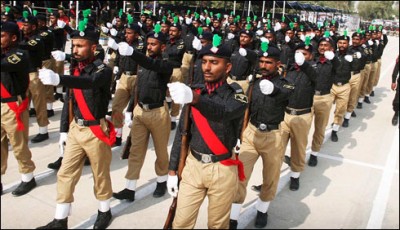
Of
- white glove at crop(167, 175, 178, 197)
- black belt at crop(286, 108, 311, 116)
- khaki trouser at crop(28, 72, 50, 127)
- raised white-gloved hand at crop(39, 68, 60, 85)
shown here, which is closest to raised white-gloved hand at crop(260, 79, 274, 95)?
white glove at crop(167, 175, 178, 197)

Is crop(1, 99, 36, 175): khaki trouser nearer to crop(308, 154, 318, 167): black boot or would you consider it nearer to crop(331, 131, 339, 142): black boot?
crop(308, 154, 318, 167): black boot

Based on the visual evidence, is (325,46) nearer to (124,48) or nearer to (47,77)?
(124,48)

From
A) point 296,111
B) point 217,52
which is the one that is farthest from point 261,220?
point 217,52

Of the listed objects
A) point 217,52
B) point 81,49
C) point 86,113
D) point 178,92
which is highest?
point 217,52

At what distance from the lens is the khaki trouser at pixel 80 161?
13.9 feet

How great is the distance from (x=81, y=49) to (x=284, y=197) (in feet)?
11.6

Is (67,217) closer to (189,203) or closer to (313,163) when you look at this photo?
(189,203)

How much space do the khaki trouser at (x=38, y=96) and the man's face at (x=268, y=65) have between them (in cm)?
426

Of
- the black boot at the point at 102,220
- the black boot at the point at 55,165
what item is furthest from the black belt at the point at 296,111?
the black boot at the point at 55,165

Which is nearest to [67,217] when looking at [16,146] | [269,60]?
[16,146]

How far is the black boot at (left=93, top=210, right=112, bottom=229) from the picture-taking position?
450 cm

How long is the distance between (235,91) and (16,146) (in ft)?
10.1

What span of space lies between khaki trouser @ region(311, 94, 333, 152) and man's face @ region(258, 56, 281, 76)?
8.40 ft

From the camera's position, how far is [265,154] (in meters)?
4.73
